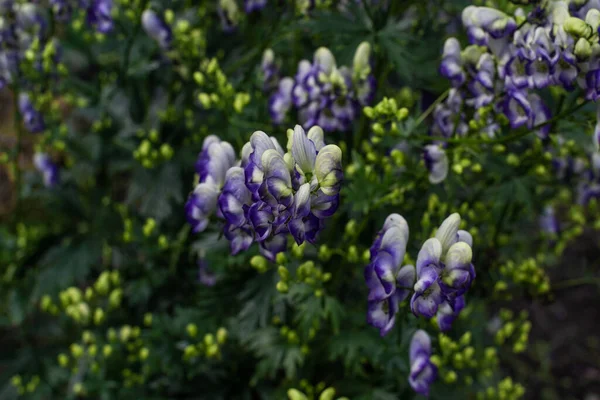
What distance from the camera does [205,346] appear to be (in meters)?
2.40

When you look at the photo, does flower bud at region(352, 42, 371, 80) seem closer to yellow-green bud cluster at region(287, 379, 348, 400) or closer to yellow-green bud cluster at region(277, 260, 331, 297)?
yellow-green bud cluster at region(277, 260, 331, 297)

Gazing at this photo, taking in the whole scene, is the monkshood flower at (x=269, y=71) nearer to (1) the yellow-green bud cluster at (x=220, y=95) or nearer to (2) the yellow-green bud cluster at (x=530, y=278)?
(1) the yellow-green bud cluster at (x=220, y=95)

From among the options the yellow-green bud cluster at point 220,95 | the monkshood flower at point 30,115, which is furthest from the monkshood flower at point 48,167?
the yellow-green bud cluster at point 220,95

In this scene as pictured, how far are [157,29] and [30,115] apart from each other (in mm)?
783

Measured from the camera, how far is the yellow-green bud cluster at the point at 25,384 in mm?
2938

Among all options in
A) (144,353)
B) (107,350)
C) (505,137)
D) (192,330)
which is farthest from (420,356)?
(107,350)

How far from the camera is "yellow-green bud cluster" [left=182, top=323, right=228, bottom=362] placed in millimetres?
2340

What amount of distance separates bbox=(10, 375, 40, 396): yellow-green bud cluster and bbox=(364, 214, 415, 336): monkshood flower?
1994mm

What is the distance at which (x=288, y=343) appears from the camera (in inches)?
92.9

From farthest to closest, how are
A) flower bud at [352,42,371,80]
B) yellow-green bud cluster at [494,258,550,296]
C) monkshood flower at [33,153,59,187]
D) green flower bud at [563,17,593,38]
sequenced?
monkshood flower at [33,153,59,187], yellow-green bud cluster at [494,258,550,296], flower bud at [352,42,371,80], green flower bud at [563,17,593,38]

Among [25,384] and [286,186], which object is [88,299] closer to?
[25,384]

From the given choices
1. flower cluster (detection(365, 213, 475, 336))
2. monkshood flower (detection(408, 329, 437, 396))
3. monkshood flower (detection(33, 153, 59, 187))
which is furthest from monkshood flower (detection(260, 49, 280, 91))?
monkshood flower (detection(33, 153, 59, 187))

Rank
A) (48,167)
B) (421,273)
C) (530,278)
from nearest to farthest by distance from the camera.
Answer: (421,273), (530,278), (48,167)

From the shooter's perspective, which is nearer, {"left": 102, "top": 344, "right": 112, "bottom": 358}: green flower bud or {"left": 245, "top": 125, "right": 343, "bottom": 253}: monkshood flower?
{"left": 245, "top": 125, "right": 343, "bottom": 253}: monkshood flower
